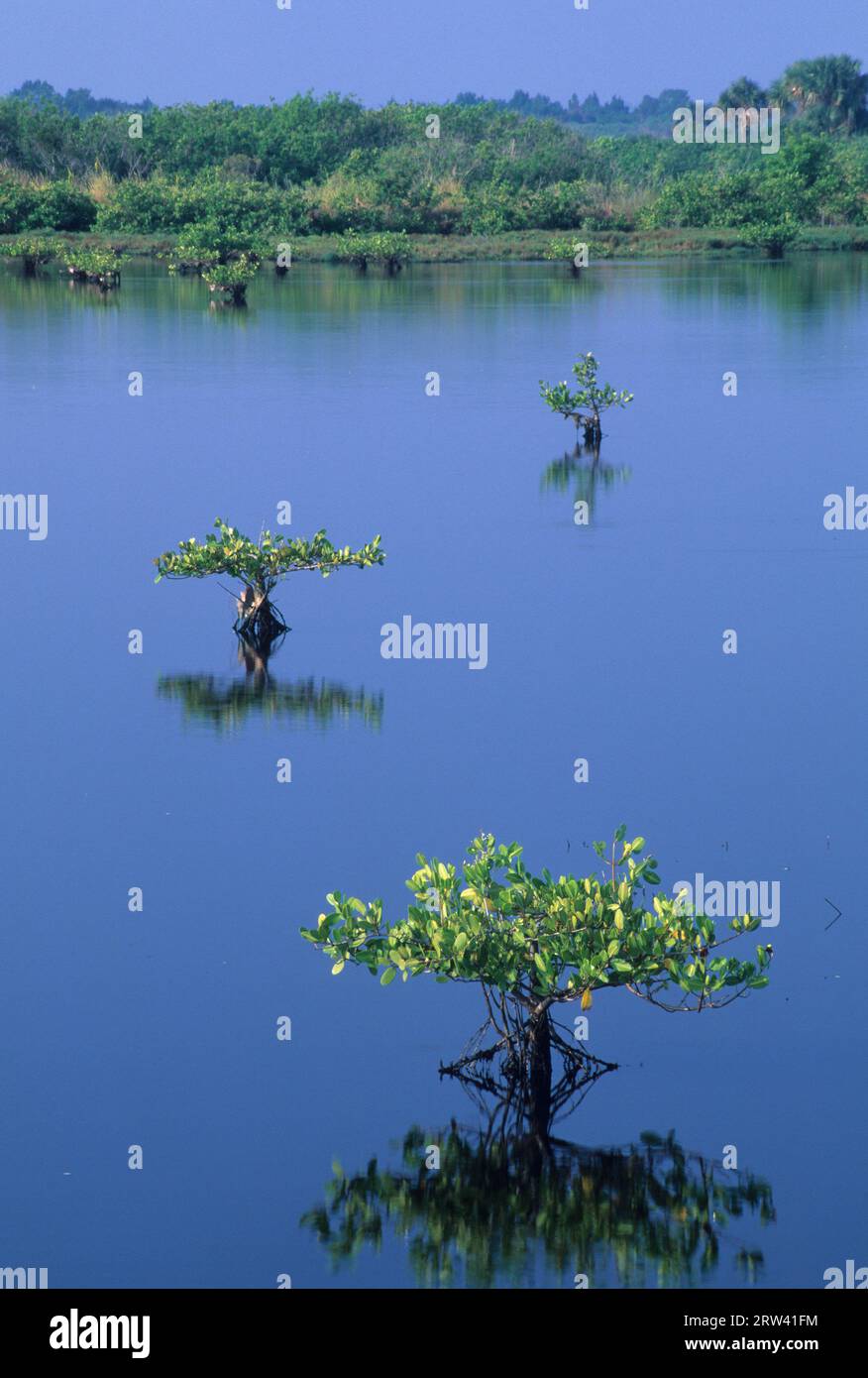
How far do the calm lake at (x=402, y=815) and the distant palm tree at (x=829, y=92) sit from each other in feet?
371

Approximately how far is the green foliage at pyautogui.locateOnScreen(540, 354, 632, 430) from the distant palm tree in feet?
370

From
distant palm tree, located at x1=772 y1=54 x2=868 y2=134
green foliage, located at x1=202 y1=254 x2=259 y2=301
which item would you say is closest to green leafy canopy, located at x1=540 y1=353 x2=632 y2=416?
green foliage, located at x1=202 y1=254 x2=259 y2=301

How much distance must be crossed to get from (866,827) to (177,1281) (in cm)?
738

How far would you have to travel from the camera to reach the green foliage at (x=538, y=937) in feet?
31.8

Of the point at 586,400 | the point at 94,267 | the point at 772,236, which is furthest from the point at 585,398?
the point at 772,236

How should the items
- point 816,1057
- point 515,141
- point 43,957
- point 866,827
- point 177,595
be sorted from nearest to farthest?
point 816,1057, point 43,957, point 866,827, point 177,595, point 515,141

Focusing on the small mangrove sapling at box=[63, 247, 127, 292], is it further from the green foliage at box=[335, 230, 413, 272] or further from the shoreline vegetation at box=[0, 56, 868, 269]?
the green foliage at box=[335, 230, 413, 272]

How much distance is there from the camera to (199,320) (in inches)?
2106

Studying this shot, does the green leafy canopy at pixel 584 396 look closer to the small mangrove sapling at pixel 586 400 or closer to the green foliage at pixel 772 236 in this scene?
the small mangrove sapling at pixel 586 400

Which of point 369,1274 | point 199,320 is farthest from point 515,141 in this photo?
point 369,1274

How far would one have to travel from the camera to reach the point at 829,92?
144750mm

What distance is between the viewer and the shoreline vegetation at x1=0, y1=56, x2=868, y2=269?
76750 millimetres

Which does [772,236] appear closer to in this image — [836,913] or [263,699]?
[263,699]

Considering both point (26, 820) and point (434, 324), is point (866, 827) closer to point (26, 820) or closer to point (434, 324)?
point (26, 820)
